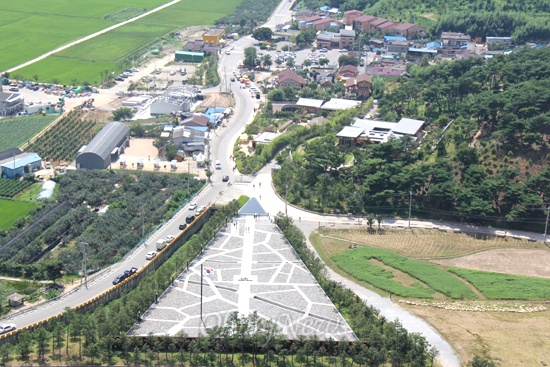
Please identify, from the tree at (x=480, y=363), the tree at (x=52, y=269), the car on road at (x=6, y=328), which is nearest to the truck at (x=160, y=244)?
the tree at (x=52, y=269)

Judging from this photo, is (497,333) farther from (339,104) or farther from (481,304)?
(339,104)

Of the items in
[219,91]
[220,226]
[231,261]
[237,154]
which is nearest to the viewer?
[231,261]

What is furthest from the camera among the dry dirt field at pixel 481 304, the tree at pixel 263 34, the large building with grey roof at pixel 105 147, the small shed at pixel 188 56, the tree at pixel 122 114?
the tree at pixel 263 34

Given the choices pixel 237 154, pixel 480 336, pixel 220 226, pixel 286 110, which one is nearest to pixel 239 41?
pixel 286 110

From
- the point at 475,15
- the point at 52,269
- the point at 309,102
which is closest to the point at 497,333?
the point at 52,269

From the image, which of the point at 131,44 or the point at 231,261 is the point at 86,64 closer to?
the point at 131,44

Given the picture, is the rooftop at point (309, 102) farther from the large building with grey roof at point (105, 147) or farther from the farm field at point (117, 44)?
the farm field at point (117, 44)
